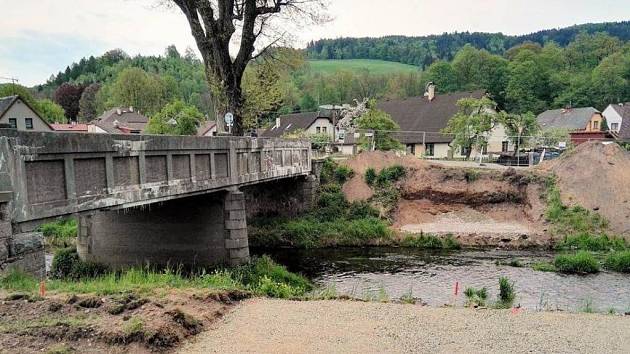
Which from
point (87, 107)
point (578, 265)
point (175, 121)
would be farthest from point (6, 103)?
point (87, 107)

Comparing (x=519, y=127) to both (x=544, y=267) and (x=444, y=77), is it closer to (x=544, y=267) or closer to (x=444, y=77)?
(x=544, y=267)

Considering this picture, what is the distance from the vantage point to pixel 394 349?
8.48 m

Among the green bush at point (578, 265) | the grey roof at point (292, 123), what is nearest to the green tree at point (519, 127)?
the green bush at point (578, 265)

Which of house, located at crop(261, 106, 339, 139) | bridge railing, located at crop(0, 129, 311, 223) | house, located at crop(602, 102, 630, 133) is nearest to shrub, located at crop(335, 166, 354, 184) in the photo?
bridge railing, located at crop(0, 129, 311, 223)

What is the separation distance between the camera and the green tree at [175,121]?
47938mm

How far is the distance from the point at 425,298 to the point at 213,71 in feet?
46.3

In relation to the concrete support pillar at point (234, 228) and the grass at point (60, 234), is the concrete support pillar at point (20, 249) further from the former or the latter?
the grass at point (60, 234)

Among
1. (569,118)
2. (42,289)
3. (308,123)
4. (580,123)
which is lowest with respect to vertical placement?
(42,289)

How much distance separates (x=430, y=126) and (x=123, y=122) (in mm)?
45226

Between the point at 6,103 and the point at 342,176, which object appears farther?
the point at 6,103

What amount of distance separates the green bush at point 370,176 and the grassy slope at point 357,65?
113 metres

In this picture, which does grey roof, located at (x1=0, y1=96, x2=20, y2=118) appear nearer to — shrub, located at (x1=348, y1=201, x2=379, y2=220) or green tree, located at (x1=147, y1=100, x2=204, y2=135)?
green tree, located at (x1=147, y1=100, x2=204, y2=135)

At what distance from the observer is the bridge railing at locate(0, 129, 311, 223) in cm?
932

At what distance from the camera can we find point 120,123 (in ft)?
233
